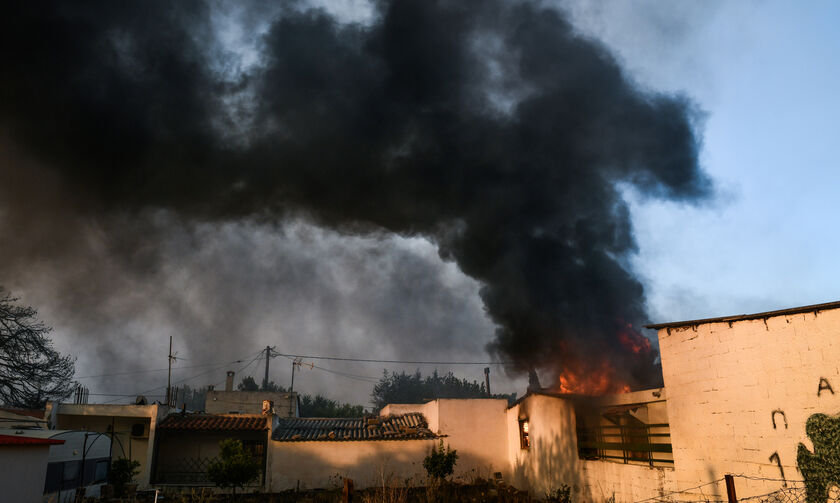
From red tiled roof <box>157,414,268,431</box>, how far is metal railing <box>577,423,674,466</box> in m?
14.5

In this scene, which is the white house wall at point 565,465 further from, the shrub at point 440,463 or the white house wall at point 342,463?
the white house wall at point 342,463

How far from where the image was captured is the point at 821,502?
7965 millimetres

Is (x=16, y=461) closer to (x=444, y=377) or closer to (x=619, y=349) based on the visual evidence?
(x=619, y=349)

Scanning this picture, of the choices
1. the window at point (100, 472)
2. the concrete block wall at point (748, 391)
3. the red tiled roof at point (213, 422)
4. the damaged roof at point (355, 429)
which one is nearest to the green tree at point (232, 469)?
the damaged roof at point (355, 429)

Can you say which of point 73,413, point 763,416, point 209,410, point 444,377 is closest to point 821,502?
point 763,416

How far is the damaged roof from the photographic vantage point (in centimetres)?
2278

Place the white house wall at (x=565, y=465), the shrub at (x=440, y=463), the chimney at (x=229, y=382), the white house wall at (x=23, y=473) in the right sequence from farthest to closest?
1. the chimney at (x=229, y=382)
2. the shrub at (x=440, y=463)
3. the white house wall at (x=23, y=473)
4. the white house wall at (x=565, y=465)

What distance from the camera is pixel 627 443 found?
1373cm

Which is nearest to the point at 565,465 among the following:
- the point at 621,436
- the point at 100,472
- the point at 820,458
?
the point at 621,436

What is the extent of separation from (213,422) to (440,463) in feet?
37.0

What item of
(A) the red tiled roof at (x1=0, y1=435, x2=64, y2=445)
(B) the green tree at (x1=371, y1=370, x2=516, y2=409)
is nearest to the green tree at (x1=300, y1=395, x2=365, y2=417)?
(B) the green tree at (x1=371, y1=370, x2=516, y2=409)

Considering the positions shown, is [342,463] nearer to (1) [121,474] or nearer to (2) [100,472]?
(1) [121,474]

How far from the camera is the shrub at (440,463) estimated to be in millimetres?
20859

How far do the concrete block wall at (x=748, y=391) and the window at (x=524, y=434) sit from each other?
9.81 metres
